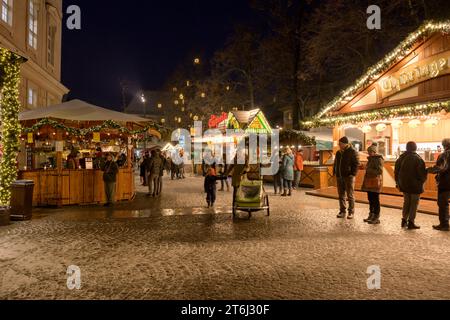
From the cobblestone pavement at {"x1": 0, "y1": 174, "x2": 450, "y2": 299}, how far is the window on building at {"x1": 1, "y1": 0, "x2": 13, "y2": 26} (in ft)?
41.4

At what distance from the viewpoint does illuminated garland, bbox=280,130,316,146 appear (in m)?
22.1

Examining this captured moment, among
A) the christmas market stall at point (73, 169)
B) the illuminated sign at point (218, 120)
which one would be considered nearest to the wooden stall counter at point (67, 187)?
the christmas market stall at point (73, 169)

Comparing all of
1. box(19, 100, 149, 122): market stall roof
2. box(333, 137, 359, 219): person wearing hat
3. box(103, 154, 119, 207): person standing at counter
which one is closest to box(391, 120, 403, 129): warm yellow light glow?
box(333, 137, 359, 219): person wearing hat

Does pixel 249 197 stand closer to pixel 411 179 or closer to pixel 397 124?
pixel 411 179

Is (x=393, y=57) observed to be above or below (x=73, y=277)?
above

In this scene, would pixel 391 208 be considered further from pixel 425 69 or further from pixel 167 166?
pixel 167 166

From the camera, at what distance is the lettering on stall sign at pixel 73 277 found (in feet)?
16.1

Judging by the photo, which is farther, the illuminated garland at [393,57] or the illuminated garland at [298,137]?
the illuminated garland at [298,137]

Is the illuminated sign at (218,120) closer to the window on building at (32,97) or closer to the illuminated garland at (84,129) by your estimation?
the window on building at (32,97)
